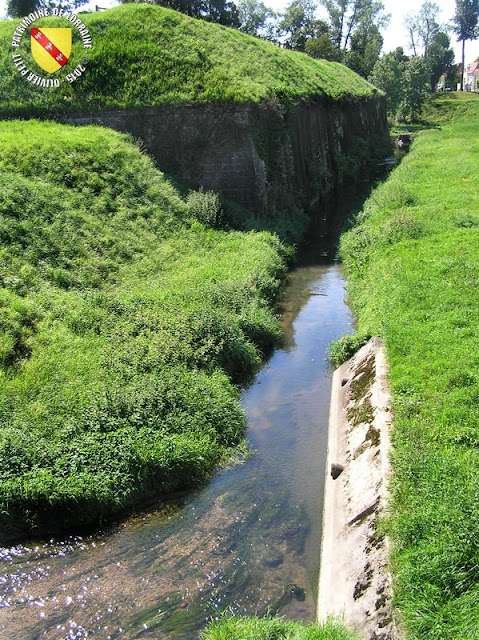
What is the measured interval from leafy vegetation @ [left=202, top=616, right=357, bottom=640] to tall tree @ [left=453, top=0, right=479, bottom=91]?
94169 millimetres

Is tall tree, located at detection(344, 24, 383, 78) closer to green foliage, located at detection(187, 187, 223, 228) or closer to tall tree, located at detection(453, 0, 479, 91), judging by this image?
tall tree, located at detection(453, 0, 479, 91)

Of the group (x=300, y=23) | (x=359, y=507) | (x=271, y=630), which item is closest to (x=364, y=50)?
(x=300, y=23)

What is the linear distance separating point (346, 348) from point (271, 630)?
7.13m

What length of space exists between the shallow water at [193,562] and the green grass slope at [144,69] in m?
18.2

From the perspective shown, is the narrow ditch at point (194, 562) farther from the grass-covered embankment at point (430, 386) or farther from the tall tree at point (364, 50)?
the tall tree at point (364, 50)

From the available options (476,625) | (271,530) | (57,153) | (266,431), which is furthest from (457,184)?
(476,625)

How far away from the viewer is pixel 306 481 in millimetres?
8859

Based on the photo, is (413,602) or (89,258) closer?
(413,602)

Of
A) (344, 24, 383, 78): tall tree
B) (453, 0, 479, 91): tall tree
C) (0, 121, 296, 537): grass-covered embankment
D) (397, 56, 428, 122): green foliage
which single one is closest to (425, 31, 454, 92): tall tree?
(453, 0, 479, 91): tall tree

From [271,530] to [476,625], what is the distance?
3325mm

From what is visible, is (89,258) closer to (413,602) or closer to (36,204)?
(36,204)

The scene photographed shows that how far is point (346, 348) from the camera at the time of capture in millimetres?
12156

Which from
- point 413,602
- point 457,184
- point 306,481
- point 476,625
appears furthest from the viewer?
point 457,184

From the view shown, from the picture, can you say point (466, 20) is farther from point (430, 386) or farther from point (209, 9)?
point (430, 386)
